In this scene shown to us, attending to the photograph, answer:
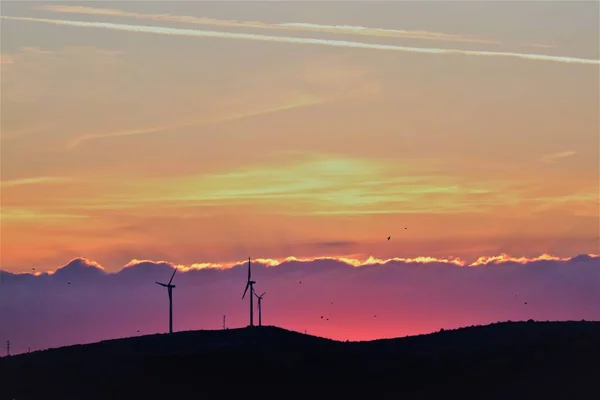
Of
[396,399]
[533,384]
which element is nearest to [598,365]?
[533,384]

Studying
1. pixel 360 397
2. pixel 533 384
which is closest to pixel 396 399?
pixel 360 397

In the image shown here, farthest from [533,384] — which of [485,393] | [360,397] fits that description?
[360,397]

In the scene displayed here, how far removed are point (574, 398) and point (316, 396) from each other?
34.0 meters

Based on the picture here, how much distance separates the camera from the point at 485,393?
644ft

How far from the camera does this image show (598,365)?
656 feet

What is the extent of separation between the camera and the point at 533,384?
198 meters

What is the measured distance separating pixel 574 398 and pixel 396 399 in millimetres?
23334

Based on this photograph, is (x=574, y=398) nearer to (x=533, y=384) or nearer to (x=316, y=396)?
(x=533, y=384)

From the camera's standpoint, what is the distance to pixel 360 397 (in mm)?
198625

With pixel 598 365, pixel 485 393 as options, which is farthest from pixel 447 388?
pixel 598 365

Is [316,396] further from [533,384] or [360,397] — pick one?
[533,384]

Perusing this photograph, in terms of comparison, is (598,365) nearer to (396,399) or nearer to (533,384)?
(533,384)

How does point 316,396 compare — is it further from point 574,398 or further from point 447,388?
point 574,398

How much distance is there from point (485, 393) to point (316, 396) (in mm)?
22467
